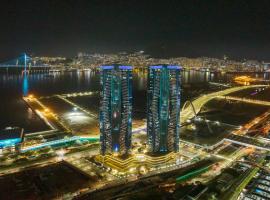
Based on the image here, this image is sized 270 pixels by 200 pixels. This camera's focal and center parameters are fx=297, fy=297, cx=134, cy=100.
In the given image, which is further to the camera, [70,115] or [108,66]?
[70,115]

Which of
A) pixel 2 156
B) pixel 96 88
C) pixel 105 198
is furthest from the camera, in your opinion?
pixel 96 88

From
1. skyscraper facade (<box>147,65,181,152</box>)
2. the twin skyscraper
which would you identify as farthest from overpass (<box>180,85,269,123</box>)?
the twin skyscraper

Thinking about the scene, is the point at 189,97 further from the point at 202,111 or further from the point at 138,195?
the point at 138,195

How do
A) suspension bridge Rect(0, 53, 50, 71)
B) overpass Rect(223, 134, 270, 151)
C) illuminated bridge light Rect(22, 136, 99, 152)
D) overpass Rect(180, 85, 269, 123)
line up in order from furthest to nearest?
suspension bridge Rect(0, 53, 50, 71) < overpass Rect(180, 85, 269, 123) < overpass Rect(223, 134, 270, 151) < illuminated bridge light Rect(22, 136, 99, 152)

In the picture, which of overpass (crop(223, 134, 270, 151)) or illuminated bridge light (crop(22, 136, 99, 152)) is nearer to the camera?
illuminated bridge light (crop(22, 136, 99, 152))

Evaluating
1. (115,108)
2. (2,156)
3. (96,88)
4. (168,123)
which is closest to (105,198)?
(115,108)

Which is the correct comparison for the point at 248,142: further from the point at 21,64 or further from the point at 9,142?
the point at 21,64

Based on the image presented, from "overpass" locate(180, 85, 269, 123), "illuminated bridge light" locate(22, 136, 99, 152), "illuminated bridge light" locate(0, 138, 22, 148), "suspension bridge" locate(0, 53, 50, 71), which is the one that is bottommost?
"illuminated bridge light" locate(22, 136, 99, 152)

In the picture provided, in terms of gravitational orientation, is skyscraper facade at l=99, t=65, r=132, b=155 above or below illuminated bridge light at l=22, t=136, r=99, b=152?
above

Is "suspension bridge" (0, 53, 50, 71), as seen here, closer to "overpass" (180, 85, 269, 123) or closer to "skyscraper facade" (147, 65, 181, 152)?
"overpass" (180, 85, 269, 123)
